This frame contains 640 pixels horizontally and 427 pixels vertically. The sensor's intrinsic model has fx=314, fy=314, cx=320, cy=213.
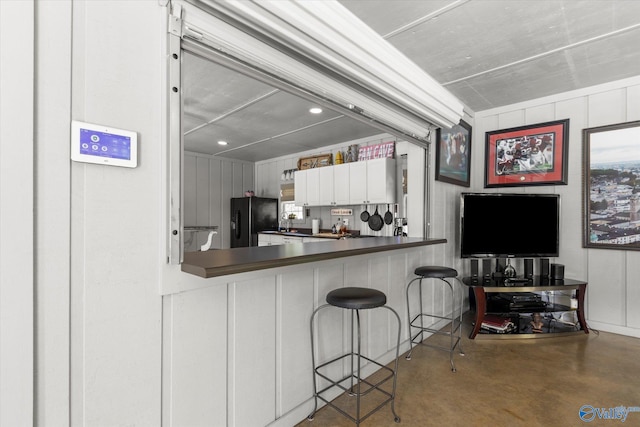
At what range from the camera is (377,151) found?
5.20 metres

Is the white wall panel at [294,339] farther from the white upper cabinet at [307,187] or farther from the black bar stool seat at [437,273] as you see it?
the white upper cabinet at [307,187]

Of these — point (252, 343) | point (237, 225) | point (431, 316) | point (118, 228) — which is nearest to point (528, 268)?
point (431, 316)

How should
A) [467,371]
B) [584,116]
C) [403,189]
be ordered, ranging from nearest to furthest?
[467,371]
[584,116]
[403,189]

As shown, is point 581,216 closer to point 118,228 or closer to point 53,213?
point 118,228

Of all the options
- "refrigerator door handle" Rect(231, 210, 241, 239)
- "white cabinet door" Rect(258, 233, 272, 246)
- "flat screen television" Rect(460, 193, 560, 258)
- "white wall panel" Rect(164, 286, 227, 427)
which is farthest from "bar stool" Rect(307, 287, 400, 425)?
"refrigerator door handle" Rect(231, 210, 241, 239)

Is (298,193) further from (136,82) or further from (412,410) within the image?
(136,82)

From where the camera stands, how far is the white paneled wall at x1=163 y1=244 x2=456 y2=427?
4.69ft

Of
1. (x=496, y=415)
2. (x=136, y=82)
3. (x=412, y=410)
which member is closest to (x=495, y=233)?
(x=496, y=415)

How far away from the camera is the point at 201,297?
4.90 feet

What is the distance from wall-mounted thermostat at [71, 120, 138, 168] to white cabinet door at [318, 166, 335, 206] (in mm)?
4426

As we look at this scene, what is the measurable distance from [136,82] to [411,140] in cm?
241

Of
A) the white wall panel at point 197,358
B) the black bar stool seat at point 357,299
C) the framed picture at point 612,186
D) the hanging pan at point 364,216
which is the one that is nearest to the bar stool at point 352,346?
the black bar stool seat at point 357,299

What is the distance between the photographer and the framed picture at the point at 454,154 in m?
3.48

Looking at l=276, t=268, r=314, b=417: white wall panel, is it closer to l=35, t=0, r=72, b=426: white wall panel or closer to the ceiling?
l=35, t=0, r=72, b=426: white wall panel
